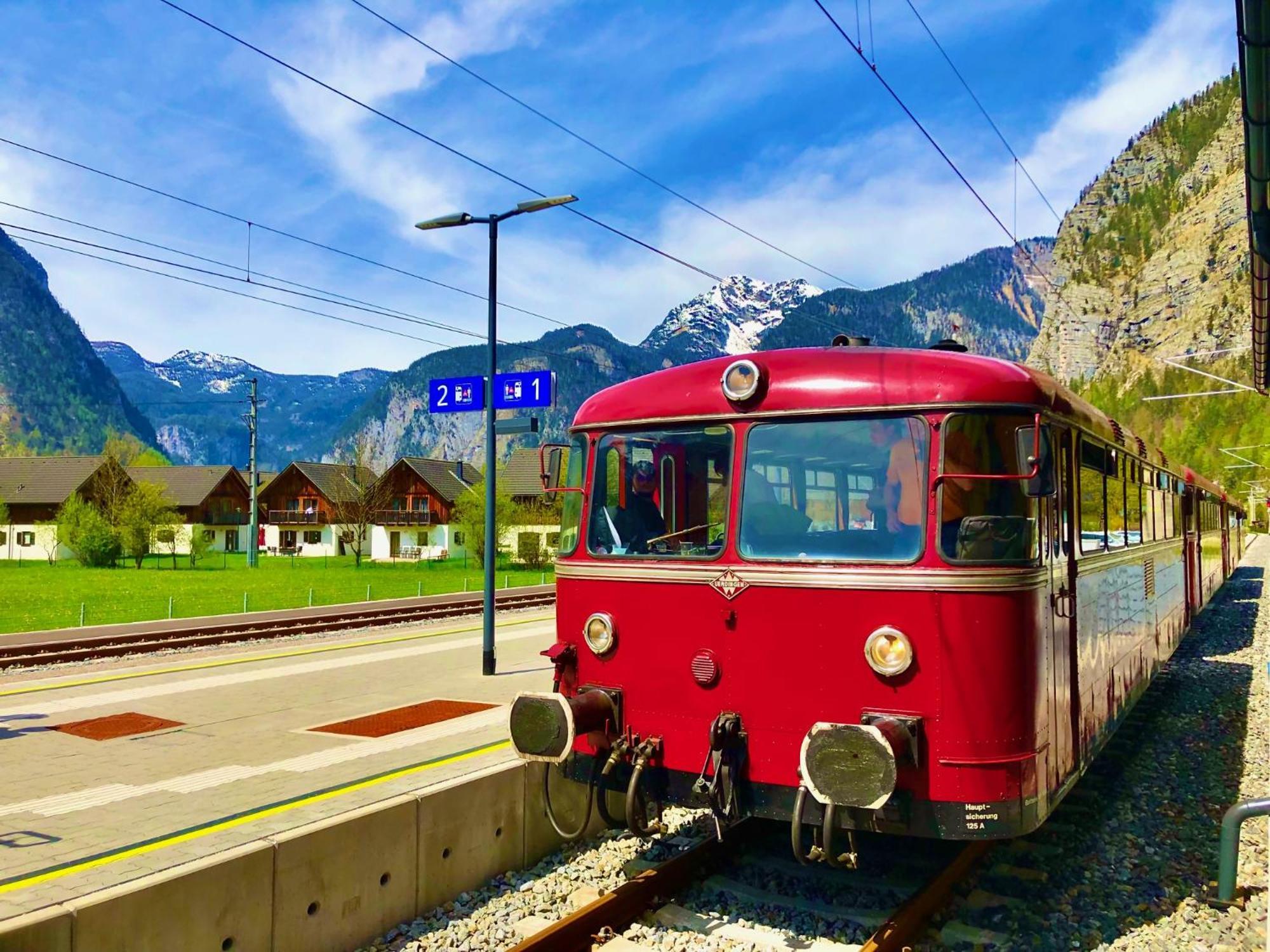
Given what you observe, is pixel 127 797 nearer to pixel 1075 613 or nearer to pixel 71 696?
pixel 71 696

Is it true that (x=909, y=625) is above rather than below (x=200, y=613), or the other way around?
above

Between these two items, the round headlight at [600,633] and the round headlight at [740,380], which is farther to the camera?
the round headlight at [600,633]

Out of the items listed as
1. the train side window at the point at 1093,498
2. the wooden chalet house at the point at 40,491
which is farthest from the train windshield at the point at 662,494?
the wooden chalet house at the point at 40,491

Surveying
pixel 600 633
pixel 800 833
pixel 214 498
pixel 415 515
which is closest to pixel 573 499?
pixel 600 633

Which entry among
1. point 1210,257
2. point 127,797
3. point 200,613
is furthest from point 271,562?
point 1210,257

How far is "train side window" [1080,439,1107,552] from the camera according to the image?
6965 millimetres

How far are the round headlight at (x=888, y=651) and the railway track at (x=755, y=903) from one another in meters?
1.42

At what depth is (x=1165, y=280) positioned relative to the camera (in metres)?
166

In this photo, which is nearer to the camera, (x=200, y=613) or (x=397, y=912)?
(x=397, y=912)

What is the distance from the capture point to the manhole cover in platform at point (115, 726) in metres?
10.1

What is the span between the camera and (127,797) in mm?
7504

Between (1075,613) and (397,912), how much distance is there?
4625 mm

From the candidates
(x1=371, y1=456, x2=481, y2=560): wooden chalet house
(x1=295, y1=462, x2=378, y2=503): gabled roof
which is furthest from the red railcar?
(x1=371, y1=456, x2=481, y2=560): wooden chalet house

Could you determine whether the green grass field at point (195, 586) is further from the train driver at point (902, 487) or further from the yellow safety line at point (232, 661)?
the train driver at point (902, 487)
